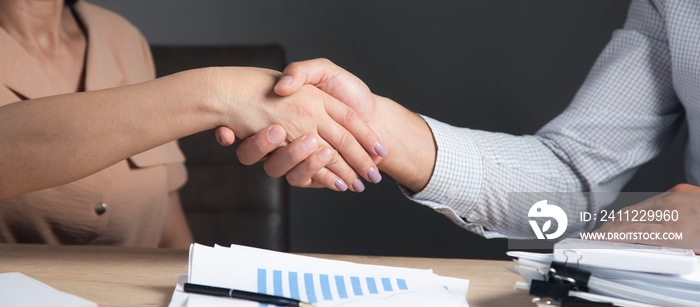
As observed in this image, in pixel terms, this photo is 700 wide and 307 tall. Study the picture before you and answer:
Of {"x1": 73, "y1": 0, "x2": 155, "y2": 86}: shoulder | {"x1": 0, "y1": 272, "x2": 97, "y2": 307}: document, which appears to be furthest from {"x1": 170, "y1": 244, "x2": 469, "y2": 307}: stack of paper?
{"x1": 73, "y1": 0, "x2": 155, "y2": 86}: shoulder

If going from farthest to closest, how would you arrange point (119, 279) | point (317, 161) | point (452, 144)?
point (452, 144) < point (317, 161) < point (119, 279)

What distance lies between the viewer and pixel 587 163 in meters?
1.19

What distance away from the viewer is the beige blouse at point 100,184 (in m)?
1.11

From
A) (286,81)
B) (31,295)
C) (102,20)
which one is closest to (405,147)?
(286,81)

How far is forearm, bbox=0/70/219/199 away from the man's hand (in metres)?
0.62

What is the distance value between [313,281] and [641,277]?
1.10 feet

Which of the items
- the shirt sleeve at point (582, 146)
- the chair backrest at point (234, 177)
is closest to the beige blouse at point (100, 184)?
the chair backrest at point (234, 177)

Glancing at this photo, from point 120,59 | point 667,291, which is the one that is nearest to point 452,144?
point 667,291

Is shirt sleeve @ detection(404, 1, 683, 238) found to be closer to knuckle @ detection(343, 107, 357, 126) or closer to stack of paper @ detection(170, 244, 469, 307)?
knuckle @ detection(343, 107, 357, 126)

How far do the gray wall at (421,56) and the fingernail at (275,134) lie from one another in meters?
1.18

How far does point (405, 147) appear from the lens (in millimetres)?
1074

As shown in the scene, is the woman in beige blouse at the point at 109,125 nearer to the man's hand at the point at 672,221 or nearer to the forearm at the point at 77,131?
the forearm at the point at 77,131

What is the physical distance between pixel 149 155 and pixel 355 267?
2.14 feet

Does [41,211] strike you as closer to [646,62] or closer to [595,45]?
[646,62]
